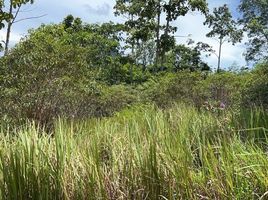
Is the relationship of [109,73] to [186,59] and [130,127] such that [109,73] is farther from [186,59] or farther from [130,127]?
[130,127]

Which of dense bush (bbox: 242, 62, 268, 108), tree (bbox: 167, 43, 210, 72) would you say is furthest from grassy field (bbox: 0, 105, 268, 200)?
tree (bbox: 167, 43, 210, 72)

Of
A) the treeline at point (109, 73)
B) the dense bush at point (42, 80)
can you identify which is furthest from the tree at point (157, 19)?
the dense bush at point (42, 80)

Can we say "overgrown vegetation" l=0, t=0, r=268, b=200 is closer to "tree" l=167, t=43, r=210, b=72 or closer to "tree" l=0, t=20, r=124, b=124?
"tree" l=0, t=20, r=124, b=124

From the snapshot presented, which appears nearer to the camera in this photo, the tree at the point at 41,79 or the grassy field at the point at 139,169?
the grassy field at the point at 139,169

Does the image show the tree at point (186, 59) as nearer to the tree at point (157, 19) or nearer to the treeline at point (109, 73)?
the treeline at point (109, 73)

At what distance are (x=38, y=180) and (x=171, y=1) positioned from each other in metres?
18.3

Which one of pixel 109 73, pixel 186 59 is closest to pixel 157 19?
pixel 109 73

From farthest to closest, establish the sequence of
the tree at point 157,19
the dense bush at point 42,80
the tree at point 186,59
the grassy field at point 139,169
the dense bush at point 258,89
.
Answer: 1. the tree at point 186,59
2. the tree at point 157,19
3. the dense bush at point 258,89
4. the dense bush at point 42,80
5. the grassy field at point 139,169

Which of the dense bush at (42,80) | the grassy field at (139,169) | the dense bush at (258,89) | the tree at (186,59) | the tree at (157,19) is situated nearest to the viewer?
the grassy field at (139,169)

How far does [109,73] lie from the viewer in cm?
3067

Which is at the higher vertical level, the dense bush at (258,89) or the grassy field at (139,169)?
the dense bush at (258,89)

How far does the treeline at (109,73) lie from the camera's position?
9.86 m

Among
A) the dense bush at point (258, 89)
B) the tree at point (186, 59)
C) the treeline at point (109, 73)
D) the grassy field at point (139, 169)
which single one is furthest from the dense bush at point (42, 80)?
the tree at point (186, 59)

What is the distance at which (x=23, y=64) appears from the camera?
9.97 metres
